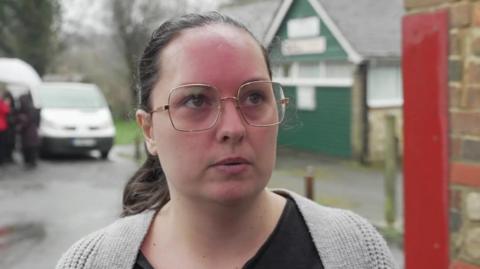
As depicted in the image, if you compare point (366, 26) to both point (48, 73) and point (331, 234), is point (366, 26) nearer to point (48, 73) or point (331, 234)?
point (331, 234)

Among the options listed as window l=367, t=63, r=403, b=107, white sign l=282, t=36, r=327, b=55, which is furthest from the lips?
white sign l=282, t=36, r=327, b=55

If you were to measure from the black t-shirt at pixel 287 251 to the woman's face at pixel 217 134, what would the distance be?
0.18 metres

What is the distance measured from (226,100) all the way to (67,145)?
13774mm

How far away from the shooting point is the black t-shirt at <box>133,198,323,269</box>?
1591mm

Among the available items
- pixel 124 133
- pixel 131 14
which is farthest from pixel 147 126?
pixel 131 14

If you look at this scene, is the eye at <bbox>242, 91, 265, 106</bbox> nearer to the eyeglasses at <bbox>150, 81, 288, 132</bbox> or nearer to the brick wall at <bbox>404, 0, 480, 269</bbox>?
the eyeglasses at <bbox>150, 81, 288, 132</bbox>

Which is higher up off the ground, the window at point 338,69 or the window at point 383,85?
the window at point 338,69

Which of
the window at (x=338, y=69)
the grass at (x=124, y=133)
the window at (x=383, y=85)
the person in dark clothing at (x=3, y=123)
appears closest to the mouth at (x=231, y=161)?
the person in dark clothing at (x=3, y=123)

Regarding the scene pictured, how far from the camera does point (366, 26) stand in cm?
1598

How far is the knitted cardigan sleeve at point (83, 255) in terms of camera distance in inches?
67.1

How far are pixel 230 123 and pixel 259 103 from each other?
12cm

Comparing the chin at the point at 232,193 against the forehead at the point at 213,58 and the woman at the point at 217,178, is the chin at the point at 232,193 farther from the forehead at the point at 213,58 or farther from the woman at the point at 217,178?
the forehead at the point at 213,58

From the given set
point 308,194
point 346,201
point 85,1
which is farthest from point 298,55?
point 85,1

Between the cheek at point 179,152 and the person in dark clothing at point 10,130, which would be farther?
the person in dark clothing at point 10,130
